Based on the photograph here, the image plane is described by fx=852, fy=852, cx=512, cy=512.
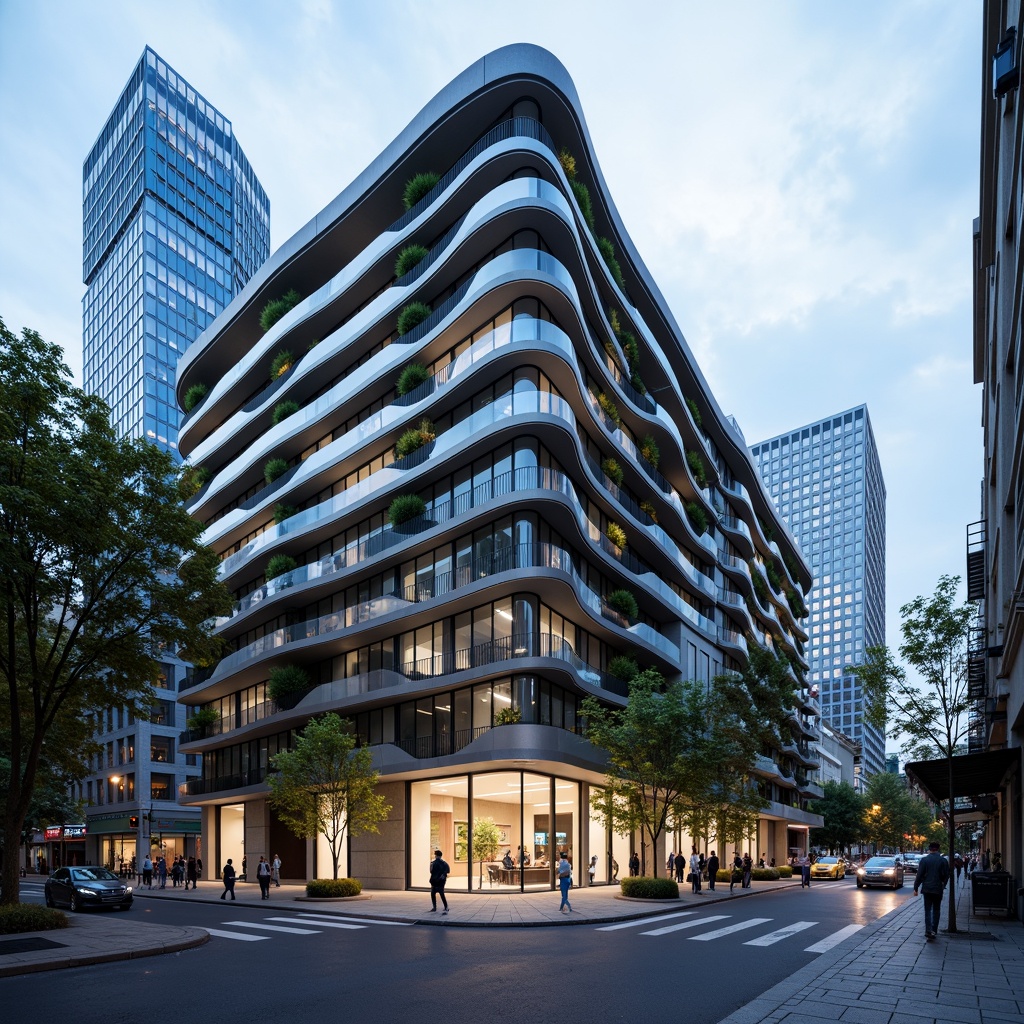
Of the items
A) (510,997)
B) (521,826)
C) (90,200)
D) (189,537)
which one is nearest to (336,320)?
(189,537)

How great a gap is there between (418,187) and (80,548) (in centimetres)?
2377

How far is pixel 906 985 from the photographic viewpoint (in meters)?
11.8

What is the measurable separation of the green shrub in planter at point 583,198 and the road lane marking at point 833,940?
1147 inches

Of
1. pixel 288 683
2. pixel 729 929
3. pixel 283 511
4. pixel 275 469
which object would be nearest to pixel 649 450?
pixel 283 511

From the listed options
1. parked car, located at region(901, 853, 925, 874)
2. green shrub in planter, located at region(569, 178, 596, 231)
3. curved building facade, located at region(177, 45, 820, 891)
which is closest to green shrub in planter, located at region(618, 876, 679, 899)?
curved building facade, located at region(177, 45, 820, 891)

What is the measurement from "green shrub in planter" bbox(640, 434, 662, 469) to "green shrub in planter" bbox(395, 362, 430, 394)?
13.4m

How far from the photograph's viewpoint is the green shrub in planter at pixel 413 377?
36125 millimetres

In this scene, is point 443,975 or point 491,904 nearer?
point 443,975

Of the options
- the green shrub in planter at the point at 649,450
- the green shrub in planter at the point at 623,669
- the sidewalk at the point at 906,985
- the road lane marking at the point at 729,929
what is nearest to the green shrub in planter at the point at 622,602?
the green shrub in planter at the point at 623,669

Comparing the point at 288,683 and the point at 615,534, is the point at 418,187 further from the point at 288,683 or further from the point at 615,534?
the point at 288,683

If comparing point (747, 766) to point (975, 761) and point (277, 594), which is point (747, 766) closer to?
point (975, 761)

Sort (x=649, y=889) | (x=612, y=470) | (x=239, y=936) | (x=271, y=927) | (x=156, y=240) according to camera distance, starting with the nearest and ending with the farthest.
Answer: (x=239, y=936) < (x=271, y=927) < (x=649, y=889) < (x=612, y=470) < (x=156, y=240)

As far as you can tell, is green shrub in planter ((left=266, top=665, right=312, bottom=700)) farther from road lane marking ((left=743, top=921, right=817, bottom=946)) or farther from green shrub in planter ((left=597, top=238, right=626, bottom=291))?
road lane marking ((left=743, top=921, right=817, bottom=946))

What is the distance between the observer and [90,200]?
106 metres
